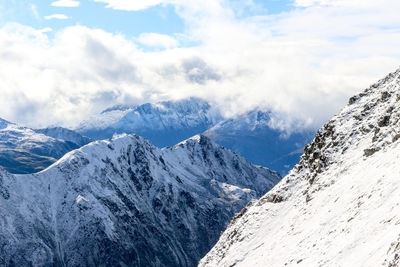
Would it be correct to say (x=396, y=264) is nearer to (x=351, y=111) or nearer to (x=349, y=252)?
(x=349, y=252)

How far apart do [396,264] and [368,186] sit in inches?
1000

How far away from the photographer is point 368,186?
205 ft

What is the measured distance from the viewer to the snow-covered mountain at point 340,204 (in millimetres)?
50719

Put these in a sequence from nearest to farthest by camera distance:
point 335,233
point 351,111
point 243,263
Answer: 1. point 335,233
2. point 243,263
3. point 351,111

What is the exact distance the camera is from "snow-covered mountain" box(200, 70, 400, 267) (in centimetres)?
5072

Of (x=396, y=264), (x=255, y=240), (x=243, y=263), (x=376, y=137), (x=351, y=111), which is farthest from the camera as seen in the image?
(x=351, y=111)

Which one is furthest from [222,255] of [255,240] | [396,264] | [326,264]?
[396,264]

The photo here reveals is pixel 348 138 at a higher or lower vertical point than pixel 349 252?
higher

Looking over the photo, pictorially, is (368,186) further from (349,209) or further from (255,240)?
(255,240)

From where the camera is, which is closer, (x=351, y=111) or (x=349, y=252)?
(x=349, y=252)

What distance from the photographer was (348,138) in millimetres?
85000

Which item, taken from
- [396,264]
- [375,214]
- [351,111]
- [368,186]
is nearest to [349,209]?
[368,186]

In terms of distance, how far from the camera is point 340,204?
219ft

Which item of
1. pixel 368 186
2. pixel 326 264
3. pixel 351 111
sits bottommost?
pixel 326 264
